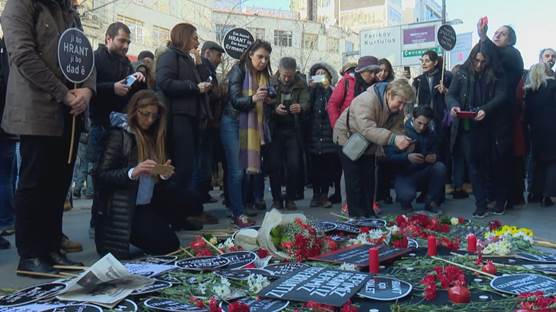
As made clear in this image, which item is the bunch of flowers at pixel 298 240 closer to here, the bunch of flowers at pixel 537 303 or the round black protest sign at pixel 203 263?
the round black protest sign at pixel 203 263

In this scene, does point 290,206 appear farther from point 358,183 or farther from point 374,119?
point 374,119

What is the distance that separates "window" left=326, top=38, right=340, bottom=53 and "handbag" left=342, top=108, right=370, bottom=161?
37.0 m

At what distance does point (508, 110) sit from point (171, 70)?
12.2ft

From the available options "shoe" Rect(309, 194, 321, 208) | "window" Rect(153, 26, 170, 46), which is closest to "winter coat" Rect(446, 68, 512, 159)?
"shoe" Rect(309, 194, 321, 208)

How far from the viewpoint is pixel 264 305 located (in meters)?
2.90

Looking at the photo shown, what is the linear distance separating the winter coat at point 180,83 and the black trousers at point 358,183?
1.54m

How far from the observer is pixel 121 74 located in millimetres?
5305

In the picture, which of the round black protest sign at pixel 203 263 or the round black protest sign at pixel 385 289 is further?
the round black protest sign at pixel 203 263

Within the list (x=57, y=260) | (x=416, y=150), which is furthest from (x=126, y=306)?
(x=416, y=150)

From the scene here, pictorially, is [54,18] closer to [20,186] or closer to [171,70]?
[20,186]

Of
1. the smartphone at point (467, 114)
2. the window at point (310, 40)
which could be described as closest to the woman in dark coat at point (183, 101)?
the smartphone at point (467, 114)

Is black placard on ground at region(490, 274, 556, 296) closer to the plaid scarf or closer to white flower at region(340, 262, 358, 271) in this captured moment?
white flower at region(340, 262, 358, 271)

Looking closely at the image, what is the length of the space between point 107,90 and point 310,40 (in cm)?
3673

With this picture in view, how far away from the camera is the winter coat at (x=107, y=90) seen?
506 centimetres
